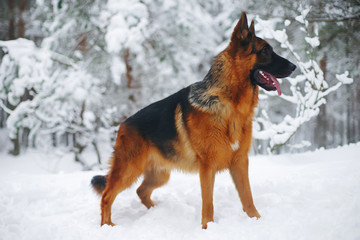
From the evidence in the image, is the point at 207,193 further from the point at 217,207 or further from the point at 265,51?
the point at 265,51

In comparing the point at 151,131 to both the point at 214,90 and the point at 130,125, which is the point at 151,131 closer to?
the point at 130,125

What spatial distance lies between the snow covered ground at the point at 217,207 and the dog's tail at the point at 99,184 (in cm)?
28

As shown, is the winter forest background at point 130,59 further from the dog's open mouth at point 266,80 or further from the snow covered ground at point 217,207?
the dog's open mouth at point 266,80

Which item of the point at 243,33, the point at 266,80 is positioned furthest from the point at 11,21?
the point at 266,80

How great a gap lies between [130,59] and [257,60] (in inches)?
333

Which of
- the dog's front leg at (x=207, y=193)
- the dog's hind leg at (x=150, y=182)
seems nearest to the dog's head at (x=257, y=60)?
the dog's front leg at (x=207, y=193)

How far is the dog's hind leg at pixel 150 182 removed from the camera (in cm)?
355

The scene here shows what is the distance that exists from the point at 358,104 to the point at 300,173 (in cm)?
789

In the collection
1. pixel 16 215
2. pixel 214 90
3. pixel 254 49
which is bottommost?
pixel 16 215

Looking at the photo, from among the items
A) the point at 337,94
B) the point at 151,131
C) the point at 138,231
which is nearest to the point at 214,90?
the point at 151,131

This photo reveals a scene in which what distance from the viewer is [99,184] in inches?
136

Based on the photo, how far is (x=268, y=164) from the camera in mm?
4539

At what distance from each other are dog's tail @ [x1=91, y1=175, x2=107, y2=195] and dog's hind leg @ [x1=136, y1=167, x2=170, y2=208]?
46 cm

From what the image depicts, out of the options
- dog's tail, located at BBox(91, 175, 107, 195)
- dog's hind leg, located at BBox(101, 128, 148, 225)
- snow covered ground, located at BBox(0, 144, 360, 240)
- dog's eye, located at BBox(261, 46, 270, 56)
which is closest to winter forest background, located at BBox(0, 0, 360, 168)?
snow covered ground, located at BBox(0, 144, 360, 240)
